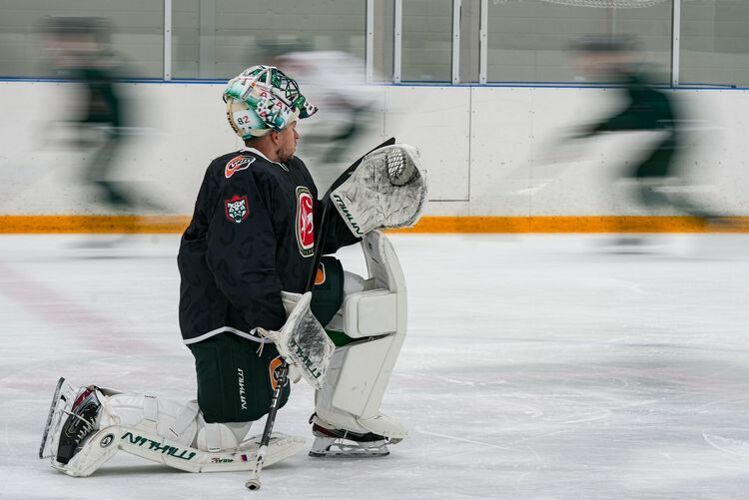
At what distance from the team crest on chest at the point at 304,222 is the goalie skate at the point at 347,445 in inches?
16.3

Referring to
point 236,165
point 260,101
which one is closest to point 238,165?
point 236,165

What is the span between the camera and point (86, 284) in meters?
6.13

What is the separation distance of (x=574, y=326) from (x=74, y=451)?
8.86 ft

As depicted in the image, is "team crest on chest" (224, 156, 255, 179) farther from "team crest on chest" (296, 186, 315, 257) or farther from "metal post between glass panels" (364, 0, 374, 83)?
"metal post between glass panels" (364, 0, 374, 83)

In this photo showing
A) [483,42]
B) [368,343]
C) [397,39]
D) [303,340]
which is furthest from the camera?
[483,42]

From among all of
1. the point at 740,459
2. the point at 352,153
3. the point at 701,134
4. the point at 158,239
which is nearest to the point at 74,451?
the point at 740,459

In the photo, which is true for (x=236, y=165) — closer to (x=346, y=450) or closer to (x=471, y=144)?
(x=346, y=450)

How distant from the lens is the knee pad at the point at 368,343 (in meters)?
2.75

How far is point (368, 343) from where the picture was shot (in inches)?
109

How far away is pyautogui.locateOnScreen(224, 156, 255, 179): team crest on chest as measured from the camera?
8.65ft

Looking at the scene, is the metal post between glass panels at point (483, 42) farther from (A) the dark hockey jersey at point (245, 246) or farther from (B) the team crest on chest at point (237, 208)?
(B) the team crest on chest at point (237, 208)

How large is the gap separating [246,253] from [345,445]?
57 centimetres

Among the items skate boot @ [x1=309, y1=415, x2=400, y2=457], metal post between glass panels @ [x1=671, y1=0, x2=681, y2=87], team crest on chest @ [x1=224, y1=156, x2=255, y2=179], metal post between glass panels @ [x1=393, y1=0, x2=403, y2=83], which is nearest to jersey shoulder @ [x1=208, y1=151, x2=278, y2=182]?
team crest on chest @ [x1=224, y1=156, x2=255, y2=179]

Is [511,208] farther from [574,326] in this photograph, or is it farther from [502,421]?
[502,421]
